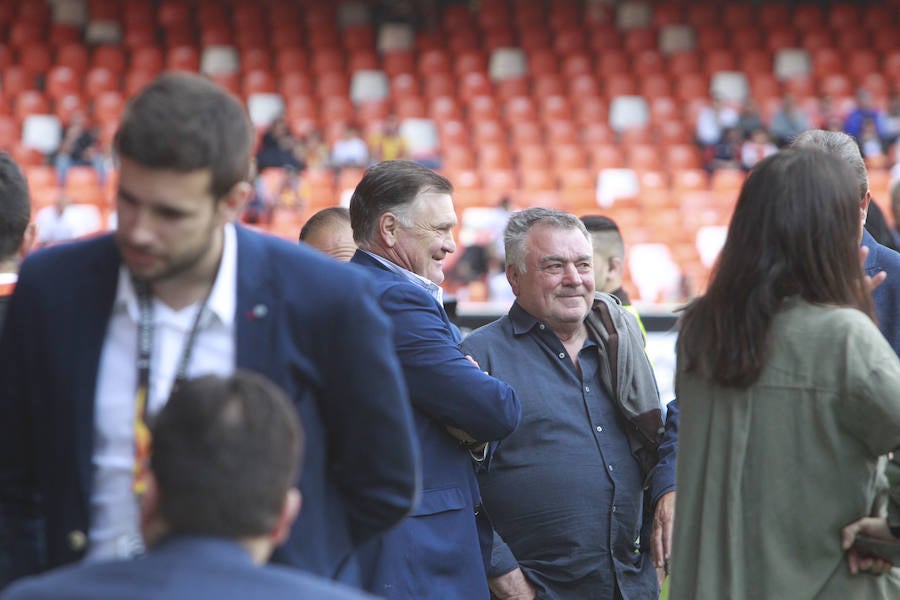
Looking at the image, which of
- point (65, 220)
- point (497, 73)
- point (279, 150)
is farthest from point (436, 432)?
point (497, 73)

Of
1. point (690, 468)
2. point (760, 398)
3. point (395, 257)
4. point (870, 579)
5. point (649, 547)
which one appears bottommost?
point (649, 547)

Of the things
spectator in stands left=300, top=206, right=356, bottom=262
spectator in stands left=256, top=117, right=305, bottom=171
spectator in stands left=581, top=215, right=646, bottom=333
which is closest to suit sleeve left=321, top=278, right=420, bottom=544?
spectator in stands left=300, top=206, right=356, bottom=262

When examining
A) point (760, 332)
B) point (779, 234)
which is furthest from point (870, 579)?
point (779, 234)

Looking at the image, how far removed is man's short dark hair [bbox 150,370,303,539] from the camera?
1433 millimetres

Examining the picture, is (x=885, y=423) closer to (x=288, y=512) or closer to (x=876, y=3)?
(x=288, y=512)

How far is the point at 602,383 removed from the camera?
3342mm

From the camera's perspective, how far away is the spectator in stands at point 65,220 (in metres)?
12.1

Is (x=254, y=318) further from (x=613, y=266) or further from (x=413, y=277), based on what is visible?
(x=613, y=266)

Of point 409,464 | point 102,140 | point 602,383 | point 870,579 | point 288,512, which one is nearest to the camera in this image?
point 288,512

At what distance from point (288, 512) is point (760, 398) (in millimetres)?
1065

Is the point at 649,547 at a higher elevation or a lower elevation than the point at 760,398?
lower

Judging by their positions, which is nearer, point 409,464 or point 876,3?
point 409,464

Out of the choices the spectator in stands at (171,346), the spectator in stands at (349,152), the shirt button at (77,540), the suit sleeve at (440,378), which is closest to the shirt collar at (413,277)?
the suit sleeve at (440,378)

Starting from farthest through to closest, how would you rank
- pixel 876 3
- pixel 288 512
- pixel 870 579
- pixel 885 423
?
pixel 876 3 < pixel 870 579 < pixel 885 423 < pixel 288 512
